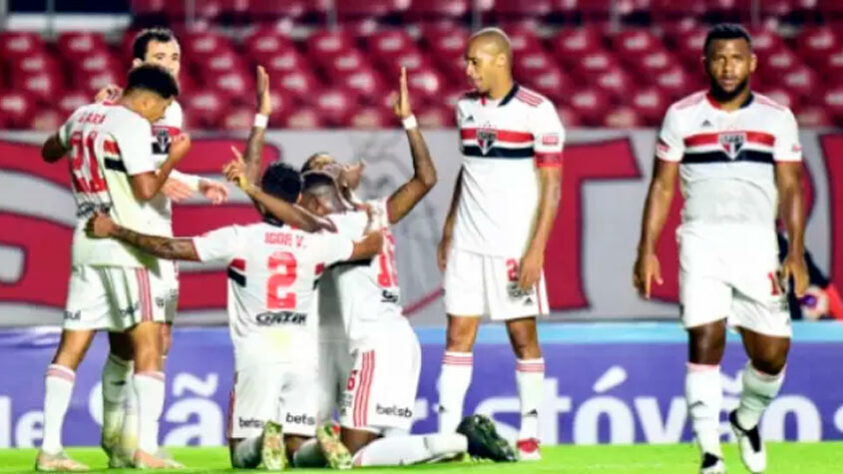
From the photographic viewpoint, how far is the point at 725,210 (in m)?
8.07

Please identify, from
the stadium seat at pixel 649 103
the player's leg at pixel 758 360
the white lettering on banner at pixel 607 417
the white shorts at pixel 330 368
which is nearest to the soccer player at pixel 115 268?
the white shorts at pixel 330 368

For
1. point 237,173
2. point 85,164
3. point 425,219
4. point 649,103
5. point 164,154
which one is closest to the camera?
point 237,173

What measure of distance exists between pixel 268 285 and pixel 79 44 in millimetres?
7963

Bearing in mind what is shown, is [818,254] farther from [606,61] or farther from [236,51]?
[236,51]

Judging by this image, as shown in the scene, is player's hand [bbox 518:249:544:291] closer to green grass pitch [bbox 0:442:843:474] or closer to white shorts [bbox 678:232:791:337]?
green grass pitch [bbox 0:442:843:474]

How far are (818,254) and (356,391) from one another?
5.36 m

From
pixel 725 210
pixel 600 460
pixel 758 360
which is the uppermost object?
pixel 725 210

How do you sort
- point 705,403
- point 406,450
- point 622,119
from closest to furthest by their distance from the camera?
point 705,403, point 406,450, point 622,119

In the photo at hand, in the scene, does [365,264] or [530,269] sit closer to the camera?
[530,269]

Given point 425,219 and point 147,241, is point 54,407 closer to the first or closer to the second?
point 147,241

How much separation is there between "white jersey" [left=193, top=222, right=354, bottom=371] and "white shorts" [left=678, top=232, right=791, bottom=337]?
5.27 feet

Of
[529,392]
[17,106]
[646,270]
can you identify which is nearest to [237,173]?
[529,392]

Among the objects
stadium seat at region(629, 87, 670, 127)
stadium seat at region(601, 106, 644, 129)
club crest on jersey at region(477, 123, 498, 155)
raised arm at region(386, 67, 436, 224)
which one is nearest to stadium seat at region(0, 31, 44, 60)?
stadium seat at region(601, 106, 644, 129)

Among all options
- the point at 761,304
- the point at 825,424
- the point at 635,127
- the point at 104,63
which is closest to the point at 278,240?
the point at 761,304
